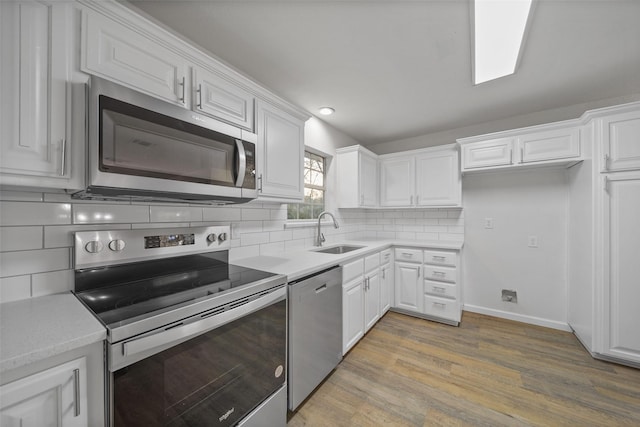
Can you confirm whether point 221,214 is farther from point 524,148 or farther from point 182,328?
point 524,148

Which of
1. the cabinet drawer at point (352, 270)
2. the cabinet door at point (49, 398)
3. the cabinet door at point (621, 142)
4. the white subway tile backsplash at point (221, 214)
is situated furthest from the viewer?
the cabinet drawer at point (352, 270)

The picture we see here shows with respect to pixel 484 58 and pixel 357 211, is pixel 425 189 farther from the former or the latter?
pixel 484 58

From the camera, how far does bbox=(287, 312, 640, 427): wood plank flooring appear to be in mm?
1503

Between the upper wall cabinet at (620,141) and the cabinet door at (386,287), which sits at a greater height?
the upper wall cabinet at (620,141)

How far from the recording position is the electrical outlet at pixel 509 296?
289 cm

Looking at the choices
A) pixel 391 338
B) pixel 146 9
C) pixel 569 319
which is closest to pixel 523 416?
pixel 391 338

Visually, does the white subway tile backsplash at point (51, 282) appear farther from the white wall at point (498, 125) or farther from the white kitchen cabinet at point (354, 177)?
the white wall at point (498, 125)

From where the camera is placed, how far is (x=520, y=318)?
2.86 metres

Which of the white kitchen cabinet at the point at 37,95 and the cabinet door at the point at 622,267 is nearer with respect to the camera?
the white kitchen cabinet at the point at 37,95

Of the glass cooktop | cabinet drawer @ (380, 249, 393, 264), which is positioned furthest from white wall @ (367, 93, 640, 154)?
the glass cooktop

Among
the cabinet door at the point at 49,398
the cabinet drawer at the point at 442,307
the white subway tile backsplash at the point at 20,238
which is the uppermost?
the white subway tile backsplash at the point at 20,238

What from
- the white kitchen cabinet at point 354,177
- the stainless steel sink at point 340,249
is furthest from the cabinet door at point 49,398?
the white kitchen cabinet at point 354,177

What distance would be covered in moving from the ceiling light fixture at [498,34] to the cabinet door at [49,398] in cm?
237

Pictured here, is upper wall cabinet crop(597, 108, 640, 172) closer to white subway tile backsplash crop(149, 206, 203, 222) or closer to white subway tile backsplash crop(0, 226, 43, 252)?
white subway tile backsplash crop(149, 206, 203, 222)
